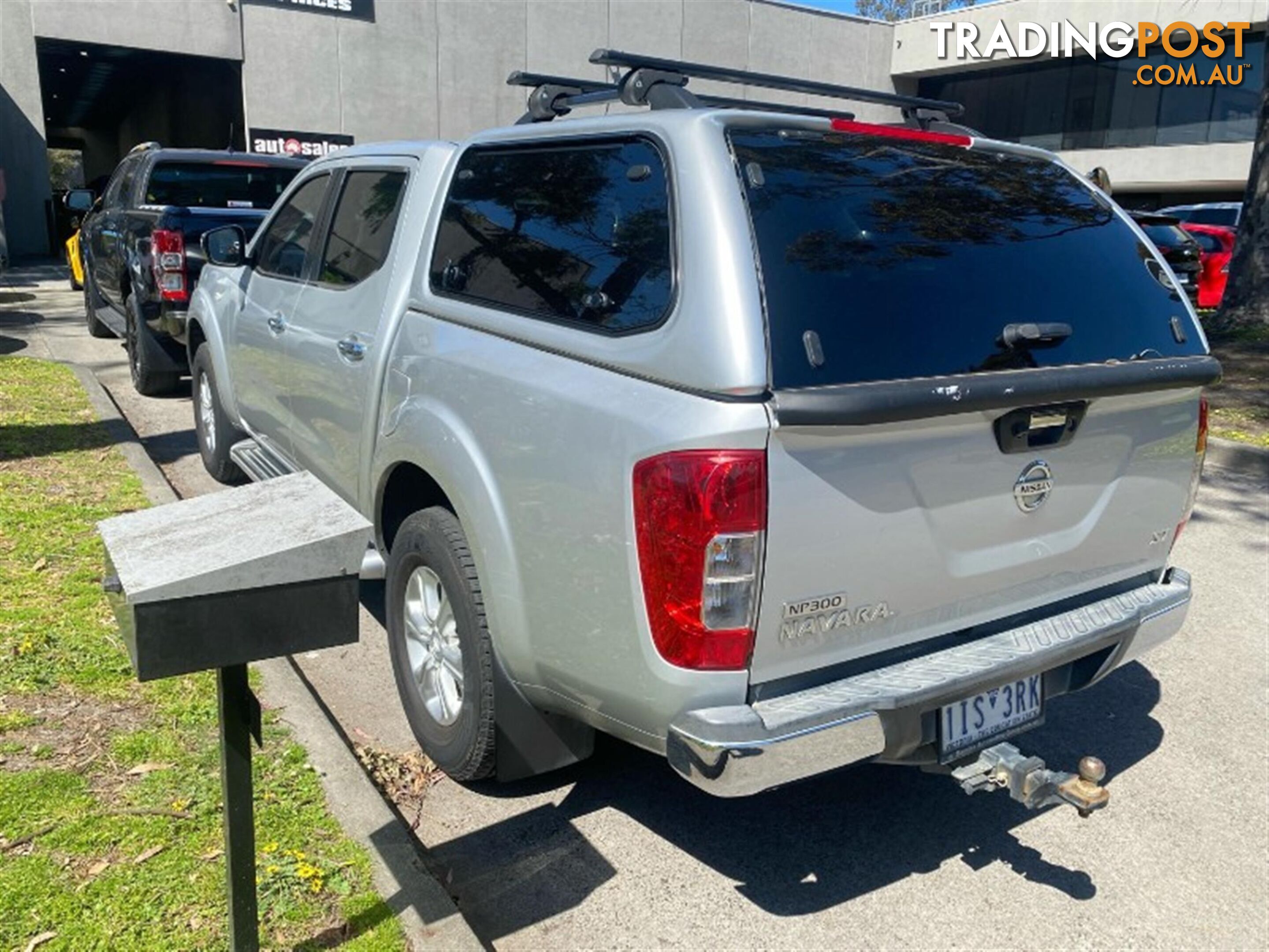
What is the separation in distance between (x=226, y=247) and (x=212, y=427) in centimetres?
140

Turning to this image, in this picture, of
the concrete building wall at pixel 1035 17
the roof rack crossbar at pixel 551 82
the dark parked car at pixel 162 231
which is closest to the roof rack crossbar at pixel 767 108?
the roof rack crossbar at pixel 551 82

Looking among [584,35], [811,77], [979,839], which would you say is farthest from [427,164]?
[811,77]

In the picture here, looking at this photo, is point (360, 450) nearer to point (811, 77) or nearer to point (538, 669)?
point (538, 669)

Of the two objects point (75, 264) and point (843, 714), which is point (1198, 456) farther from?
point (75, 264)

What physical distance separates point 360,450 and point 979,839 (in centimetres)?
246

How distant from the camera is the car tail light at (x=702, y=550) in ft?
7.92

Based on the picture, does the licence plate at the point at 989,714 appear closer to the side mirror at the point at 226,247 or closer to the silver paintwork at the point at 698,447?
the silver paintwork at the point at 698,447

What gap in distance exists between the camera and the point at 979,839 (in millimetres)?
3404

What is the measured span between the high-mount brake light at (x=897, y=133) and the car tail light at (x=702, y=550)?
3.94ft

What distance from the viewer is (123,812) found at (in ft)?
10.1

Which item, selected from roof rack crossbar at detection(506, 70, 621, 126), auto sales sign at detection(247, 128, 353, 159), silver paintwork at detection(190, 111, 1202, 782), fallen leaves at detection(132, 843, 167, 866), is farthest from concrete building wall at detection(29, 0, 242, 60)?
fallen leaves at detection(132, 843, 167, 866)

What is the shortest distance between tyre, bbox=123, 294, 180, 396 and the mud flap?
6501 millimetres

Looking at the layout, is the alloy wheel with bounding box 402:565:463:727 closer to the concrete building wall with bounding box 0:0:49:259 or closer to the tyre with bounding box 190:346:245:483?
the tyre with bounding box 190:346:245:483

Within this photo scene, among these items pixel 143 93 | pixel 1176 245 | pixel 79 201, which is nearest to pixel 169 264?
pixel 79 201
